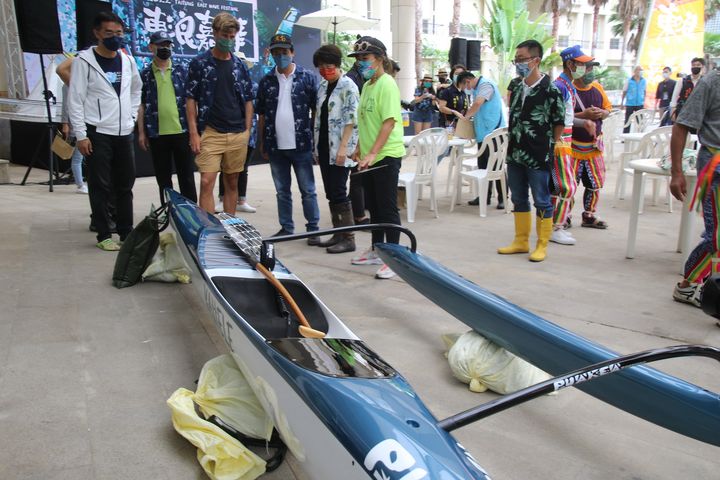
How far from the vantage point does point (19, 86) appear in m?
10.4

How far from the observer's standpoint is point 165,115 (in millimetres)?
5367

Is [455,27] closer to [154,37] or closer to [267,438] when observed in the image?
[154,37]

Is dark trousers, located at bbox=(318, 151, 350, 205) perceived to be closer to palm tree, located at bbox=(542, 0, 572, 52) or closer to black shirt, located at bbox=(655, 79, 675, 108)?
black shirt, located at bbox=(655, 79, 675, 108)

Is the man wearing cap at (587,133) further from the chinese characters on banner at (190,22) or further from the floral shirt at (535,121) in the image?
the chinese characters on banner at (190,22)

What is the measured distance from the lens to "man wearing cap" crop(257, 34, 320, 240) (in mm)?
5254

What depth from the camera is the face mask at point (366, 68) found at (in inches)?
173

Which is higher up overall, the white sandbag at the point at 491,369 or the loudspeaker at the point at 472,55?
the loudspeaker at the point at 472,55

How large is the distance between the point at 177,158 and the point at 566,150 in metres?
3.53

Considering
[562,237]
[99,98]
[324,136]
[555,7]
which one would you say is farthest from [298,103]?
[555,7]

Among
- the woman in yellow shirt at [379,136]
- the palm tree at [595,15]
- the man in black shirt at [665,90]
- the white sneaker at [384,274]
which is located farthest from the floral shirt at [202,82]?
the palm tree at [595,15]

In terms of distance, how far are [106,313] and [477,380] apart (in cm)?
241

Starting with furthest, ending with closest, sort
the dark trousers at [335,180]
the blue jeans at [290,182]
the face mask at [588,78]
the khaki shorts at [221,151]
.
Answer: the face mask at [588,78] < the blue jeans at [290,182] < the dark trousers at [335,180] < the khaki shorts at [221,151]

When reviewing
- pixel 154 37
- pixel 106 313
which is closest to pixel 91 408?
pixel 106 313

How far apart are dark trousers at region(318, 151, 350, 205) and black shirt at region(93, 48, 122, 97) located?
5.89ft
